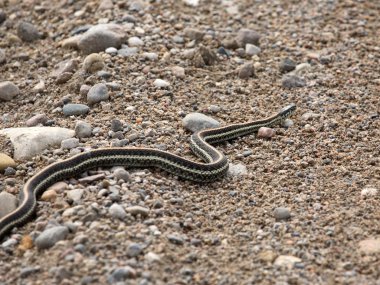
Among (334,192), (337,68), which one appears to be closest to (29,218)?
(334,192)

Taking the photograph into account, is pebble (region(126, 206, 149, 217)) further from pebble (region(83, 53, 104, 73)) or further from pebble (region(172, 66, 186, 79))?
pebble (region(172, 66, 186, 79))

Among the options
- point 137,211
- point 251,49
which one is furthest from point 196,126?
point 251,49

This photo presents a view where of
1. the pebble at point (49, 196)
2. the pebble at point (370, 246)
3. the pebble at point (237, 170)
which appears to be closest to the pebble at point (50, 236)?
the pebble at point (49, 196)

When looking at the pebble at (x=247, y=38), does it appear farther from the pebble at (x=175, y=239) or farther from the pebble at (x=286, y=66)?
the pebble at (x=175, y=239)

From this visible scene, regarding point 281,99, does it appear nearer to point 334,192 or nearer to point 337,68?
point 337,68

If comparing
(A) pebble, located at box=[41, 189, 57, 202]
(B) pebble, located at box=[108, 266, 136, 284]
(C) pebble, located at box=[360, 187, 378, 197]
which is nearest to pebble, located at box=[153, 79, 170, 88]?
(A) pebble, located at box=[41, 189, 57, 202]

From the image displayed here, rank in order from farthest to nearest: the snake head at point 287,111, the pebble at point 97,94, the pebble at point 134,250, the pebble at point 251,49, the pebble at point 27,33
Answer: the pebble at point 27,33
the pebble at point 251,49
the snake head at point 287,111
the pebble at point 97,94
the pebble at point 134,250

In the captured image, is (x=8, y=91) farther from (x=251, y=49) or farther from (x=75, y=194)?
(x=251, y=49)
